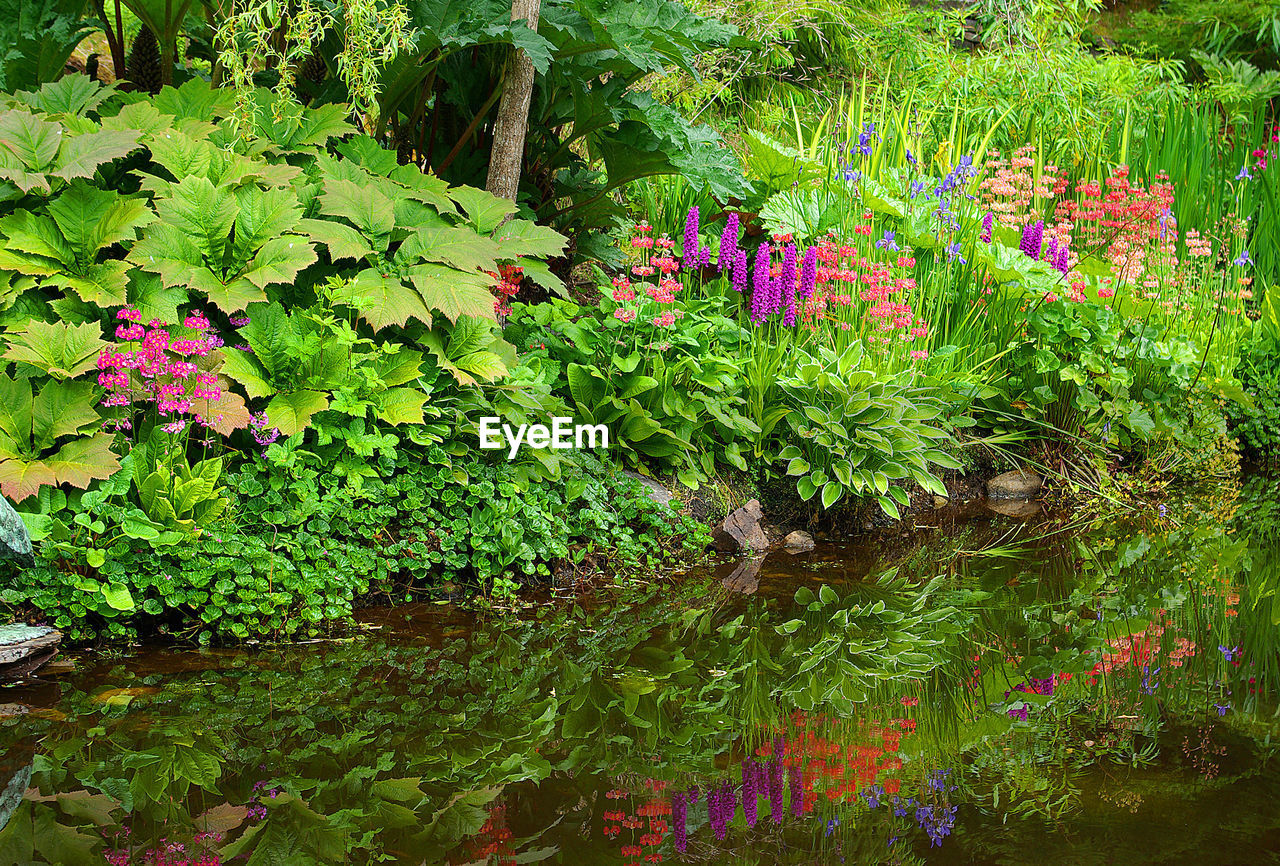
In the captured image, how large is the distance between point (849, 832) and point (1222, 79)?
11.4m

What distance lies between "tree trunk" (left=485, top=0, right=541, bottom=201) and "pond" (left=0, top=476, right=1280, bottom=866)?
5.19 feet

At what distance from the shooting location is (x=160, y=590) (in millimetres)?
2551

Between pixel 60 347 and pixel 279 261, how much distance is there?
0.61m

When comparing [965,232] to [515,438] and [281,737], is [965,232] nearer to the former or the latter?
[515,438]

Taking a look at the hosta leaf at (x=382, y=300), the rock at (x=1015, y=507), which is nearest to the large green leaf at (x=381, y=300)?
the hosta leaf at (x=382, y=300)

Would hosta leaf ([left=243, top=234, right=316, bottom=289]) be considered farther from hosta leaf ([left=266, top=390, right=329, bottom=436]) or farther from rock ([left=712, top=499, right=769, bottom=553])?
rock ([left=712, top=499, right=769, bottom=553])

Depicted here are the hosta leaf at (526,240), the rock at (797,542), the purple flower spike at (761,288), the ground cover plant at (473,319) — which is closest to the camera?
the ground cover plant at (473,319)

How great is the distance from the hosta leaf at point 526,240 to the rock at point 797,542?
4.53ft

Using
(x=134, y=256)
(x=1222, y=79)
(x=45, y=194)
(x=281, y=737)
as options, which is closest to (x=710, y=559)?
(x=281, y=737)

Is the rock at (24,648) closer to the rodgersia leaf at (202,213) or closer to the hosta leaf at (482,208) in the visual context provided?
the rodgersia leaf at (202,213)

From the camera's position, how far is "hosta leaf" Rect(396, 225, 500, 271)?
3.08 metres

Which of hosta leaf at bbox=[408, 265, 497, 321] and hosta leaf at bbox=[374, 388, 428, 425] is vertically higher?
hosta leaf at bbox=[408, 265, 497, 321]

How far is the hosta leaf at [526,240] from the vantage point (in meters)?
3.24

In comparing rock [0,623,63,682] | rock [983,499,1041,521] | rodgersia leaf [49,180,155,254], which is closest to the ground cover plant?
rodgersia leaf [49,180,155,254]
